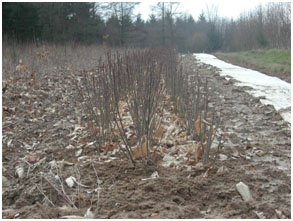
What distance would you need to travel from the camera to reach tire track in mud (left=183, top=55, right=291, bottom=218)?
207 cm

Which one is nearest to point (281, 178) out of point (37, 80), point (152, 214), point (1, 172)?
Result: point (152, 214)

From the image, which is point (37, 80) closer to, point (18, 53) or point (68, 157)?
point (18, 53)

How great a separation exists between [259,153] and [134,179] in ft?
4.26

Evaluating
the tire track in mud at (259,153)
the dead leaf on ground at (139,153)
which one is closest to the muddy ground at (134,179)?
the tire track in mud at (259,153)

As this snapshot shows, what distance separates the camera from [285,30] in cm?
1855

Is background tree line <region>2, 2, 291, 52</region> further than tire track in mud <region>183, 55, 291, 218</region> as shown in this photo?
Yes

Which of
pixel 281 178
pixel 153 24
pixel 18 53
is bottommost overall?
pixel 281 178

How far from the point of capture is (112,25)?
23.4m

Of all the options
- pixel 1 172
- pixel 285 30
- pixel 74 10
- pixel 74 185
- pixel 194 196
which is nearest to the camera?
pixel 194 196

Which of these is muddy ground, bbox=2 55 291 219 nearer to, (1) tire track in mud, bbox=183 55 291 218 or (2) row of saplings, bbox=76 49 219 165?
(1) tire track in mud, bbox=183 55 291 218

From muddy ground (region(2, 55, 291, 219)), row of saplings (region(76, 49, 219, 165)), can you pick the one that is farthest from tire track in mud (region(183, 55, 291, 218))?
row of saplings (region(76, 49, 219, 165))

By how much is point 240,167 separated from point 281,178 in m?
0.33

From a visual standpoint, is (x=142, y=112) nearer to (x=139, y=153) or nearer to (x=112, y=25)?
(x=139, y=153)

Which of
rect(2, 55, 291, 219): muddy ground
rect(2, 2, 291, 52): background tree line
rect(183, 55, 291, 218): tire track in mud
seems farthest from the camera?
rect(2, 2, 291, 52): background tree line
